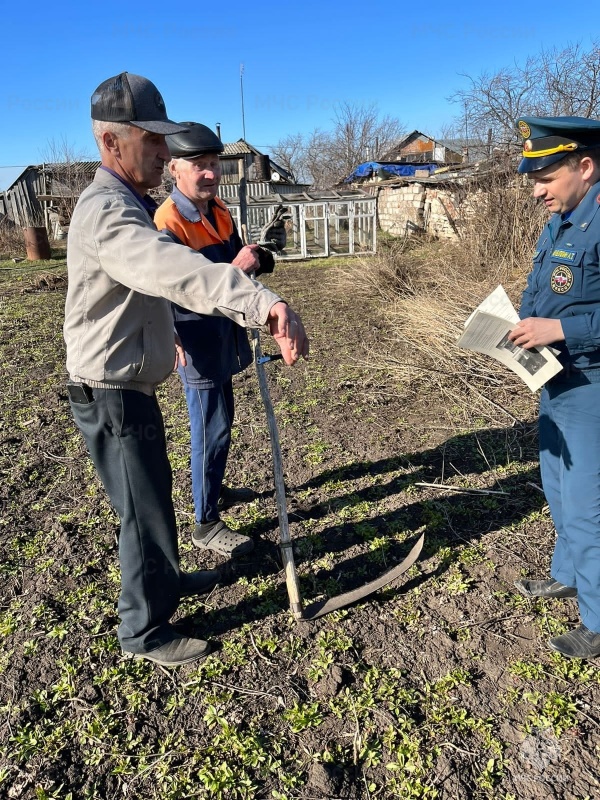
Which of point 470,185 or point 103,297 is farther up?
point 470,185

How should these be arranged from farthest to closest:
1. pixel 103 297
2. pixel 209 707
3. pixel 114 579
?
pixel 114 579 → pixel 209 707 → pixel 103 297

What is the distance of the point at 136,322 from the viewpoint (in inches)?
72.4

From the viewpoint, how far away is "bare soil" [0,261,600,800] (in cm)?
180

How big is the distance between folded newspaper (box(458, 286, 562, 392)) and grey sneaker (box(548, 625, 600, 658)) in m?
1.04

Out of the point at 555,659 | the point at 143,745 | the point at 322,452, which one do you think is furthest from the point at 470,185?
the point at 143,745

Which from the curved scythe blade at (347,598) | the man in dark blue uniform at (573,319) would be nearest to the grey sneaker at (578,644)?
the man in dark blue uniform at (573,319)

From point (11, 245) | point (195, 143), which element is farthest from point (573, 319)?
point (11, 245)

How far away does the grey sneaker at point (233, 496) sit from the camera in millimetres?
3361

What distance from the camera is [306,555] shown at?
9.53 feet

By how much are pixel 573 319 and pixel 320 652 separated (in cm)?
165

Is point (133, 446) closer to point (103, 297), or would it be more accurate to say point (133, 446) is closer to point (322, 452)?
point (103, 297)

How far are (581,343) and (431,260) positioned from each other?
810cm

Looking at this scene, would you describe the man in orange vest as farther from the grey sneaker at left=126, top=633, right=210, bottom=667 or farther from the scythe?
the grey sneaker at left=126, top=633, right=210, bottom=667

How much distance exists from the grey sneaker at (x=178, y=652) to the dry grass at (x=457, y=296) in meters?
2.88
